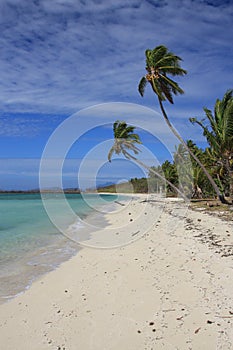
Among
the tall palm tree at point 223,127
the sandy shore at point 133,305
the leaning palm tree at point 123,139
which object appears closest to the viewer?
the sandy shore at point 133,305

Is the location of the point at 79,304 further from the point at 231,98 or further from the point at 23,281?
the point at 231,98

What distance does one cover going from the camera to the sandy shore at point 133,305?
3.32 metres

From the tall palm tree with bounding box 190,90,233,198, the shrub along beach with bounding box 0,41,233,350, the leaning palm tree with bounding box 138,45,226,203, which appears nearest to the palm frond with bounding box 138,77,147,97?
the leaning palm tree with bounding box 138,45,226,203

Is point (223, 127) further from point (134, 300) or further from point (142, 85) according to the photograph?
point (134, 300)

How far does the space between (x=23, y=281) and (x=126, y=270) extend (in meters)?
2.15

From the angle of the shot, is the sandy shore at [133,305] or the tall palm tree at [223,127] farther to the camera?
the tall palm tree at [223,127]

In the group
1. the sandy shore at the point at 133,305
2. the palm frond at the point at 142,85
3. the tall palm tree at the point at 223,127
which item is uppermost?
the palm frond at the point at 142,85

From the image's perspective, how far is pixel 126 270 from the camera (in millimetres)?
6035

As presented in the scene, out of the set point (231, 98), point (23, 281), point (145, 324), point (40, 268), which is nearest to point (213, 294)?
point (145, 324)

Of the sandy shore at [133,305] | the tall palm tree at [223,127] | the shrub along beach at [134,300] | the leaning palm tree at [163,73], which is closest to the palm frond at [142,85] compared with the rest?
the leaning palm tree at [163,73]

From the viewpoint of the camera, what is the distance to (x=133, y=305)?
4195 mm

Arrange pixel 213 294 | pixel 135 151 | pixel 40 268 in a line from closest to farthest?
1. pixel 213 294
2. pixel 40 268
3. pixel 135 151

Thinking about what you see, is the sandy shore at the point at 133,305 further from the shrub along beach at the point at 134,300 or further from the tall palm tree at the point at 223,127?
the tall palm tree at the point at 223,127

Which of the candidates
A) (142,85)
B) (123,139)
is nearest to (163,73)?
(142,85)
